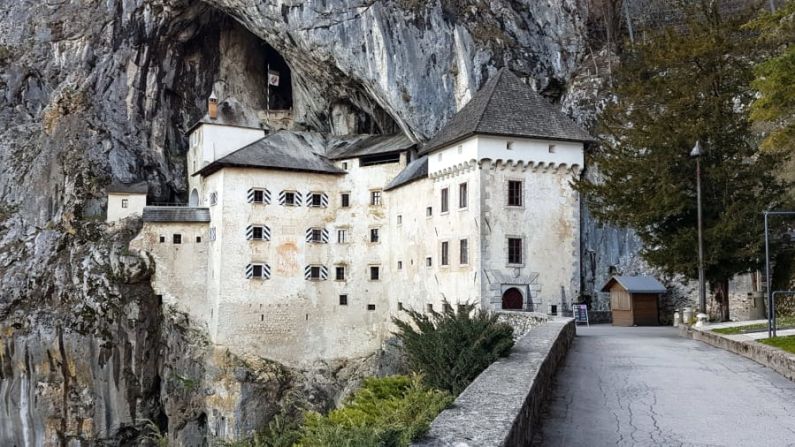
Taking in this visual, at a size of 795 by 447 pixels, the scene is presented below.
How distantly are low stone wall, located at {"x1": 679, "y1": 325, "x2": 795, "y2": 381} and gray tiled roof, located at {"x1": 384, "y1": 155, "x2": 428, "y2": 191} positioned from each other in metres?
16.5

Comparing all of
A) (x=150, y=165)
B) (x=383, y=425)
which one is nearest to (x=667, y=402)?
(x=383, y=425)

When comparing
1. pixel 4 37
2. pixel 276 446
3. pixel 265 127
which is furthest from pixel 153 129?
pixel 276 446

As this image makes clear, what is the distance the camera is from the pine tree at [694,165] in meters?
22.0

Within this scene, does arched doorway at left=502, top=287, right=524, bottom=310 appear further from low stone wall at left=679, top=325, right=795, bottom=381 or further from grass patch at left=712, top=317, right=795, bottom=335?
grass patch at left=712, top=317, right=795, bottom=335

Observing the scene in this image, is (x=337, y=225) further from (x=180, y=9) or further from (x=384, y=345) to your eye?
(x=180, y=9)

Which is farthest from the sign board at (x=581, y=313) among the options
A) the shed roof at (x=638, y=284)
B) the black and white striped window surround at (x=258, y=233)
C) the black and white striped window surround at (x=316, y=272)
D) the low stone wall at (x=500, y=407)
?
the low stone wall at (x=500, y=407)

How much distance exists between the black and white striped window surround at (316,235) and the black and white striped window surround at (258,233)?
2057 millimetres

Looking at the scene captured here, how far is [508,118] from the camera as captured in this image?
2888cm

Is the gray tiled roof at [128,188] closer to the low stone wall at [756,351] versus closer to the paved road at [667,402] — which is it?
the low stone wall at [756,351]

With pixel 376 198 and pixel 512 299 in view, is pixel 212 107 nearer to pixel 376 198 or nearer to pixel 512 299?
pixel 376 198

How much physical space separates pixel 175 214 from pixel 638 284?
907 inches

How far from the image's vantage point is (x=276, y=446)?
7219mm

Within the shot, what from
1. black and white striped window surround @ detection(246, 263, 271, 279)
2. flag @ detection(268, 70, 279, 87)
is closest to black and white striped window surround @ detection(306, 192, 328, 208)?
black and white striped window surround @ detection(246, 263, 271, 279)

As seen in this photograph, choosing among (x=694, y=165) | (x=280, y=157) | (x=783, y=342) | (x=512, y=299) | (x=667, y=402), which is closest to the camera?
(x=667, y=402)
